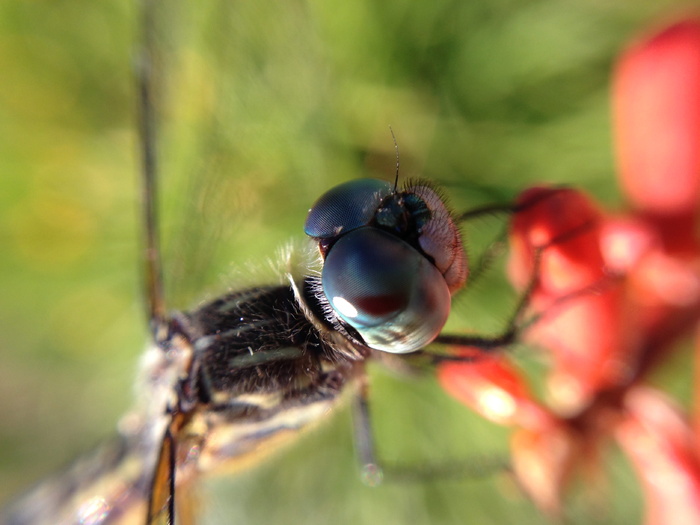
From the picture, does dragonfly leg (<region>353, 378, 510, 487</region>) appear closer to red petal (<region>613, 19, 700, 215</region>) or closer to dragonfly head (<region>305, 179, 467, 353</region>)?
dragonfly head (<region>305, 179, 467, 353</region>)

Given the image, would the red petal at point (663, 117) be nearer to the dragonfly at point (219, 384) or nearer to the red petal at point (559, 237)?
the red petal at point (559, 237)

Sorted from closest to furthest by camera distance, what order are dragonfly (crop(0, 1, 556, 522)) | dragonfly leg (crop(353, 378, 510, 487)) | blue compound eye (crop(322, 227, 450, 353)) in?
blue compound eye (crop(322, 227, 450, 353)) < dragonfly (crop(0, 1, 556, 522)) < dragonfly leg (crop(353, 378, 510, 487))

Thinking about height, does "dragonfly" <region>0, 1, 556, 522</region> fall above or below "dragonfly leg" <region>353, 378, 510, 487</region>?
above

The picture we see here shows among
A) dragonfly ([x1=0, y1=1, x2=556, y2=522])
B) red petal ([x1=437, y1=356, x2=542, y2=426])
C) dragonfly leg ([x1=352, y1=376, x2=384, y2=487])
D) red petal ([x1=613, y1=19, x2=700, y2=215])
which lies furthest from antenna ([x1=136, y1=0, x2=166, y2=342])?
red petal ([x1=613, y1=19, x2=700, y2=215])

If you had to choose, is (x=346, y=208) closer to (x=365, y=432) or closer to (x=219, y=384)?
(x=219, y=384)

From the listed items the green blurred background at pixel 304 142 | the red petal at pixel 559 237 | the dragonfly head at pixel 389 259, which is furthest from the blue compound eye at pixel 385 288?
the green blurred background at pixel 304 142

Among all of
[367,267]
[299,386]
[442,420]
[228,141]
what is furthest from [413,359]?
[442,420]

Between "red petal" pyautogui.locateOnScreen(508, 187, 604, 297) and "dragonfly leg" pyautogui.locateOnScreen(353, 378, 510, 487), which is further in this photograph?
"dragonfly leg" pyautogui.locateOnScreen(353, 378, 510, 487)

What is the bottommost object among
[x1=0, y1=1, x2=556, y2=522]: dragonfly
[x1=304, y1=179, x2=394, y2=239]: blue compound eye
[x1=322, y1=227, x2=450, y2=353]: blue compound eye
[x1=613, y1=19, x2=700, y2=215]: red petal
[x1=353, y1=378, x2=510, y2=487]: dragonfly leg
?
[x1=353, y1=378, x2=510, y2=487]: dragonfly leg
